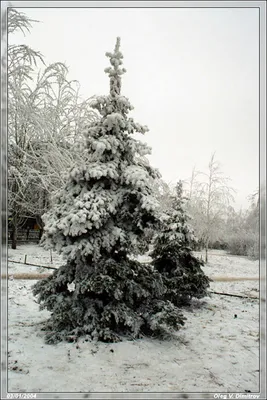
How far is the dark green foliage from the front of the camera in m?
4.92

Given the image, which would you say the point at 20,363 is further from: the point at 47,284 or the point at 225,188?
the point at 225,188

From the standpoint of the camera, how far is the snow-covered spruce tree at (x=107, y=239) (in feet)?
15.9

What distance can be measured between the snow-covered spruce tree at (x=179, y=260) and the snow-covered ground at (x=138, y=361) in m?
1.14

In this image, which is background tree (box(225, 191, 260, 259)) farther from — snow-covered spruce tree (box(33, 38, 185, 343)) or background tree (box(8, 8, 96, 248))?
snow-covered spruce tree (box(33, 38, 185, 343))

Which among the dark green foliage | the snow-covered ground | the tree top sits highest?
the tree top

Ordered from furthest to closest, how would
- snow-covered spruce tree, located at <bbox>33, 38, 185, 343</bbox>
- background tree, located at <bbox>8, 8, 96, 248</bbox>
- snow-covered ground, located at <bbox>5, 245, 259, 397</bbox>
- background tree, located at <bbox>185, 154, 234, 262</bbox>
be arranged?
background tree, located at <bbox>185, 154, 234, 262</bbox>
background tree, located at <bbox>8, 8, 96, 248</bbox>
snow-covered spruce tree, located at <bbox>33, 38, 185, 343</bbox>
snow-covered ground, located at <bbox>5, 245, 259, 397</bbox>

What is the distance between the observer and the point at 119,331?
5.22m

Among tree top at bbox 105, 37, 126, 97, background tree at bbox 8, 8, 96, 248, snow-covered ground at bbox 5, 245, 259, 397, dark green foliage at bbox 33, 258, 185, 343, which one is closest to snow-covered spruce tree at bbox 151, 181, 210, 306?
snow-covered ground at bbox 5, 245, 259, 397

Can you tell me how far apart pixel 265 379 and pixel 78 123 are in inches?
388

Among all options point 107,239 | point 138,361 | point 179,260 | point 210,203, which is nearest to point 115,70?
point 107,239

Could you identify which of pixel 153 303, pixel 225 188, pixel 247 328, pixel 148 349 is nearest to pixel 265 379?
pixel 148 349

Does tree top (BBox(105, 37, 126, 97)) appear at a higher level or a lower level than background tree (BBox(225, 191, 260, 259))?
higher

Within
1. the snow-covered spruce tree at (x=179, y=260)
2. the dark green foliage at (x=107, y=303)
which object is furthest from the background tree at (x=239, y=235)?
the dark green foliage at (x=107, y=303)

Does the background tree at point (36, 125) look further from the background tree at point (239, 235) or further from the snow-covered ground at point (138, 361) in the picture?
the background tree at point (239, 235)
